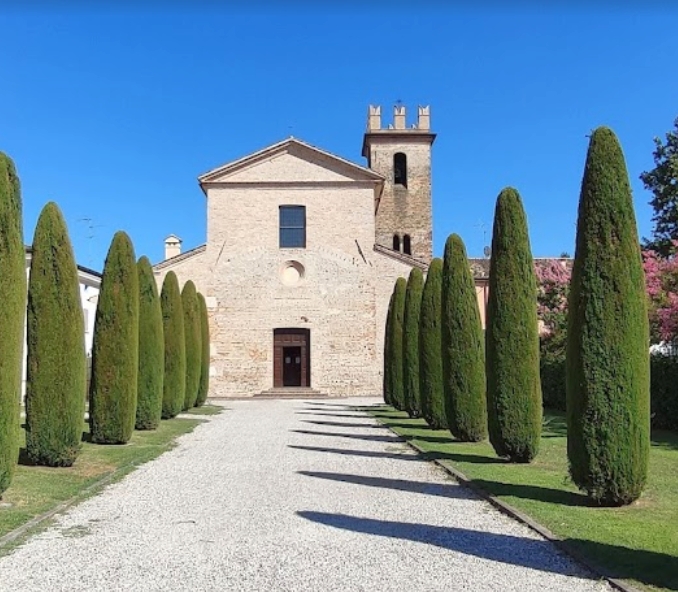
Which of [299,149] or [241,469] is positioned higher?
[299,149]

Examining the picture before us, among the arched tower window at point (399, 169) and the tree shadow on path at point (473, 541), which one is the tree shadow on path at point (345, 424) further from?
the arched tower window at point (399, 169)

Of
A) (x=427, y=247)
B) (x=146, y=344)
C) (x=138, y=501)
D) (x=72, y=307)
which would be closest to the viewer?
(x=138, y=501)

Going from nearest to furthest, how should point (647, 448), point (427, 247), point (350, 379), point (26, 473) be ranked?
point (647, 448), point (26, 473), point (350, 379), point (427, 247)

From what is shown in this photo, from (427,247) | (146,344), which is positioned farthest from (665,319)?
(427,247)

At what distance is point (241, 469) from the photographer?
1194 cm

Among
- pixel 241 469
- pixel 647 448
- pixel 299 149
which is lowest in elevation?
pixel 241 469

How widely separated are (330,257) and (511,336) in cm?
2309

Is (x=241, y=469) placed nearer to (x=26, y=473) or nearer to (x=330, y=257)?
(x=26, y=473)

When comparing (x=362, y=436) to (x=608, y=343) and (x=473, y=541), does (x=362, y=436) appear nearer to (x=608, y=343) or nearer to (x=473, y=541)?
(x=608, y=343)

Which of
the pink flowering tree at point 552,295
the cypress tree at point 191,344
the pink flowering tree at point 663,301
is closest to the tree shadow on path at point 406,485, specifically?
the pink flowering tree at point 663,301

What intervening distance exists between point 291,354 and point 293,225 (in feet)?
20.2

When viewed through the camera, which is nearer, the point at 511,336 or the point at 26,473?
the point at 26,473

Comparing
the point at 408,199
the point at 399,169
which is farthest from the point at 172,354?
the point at 399,169

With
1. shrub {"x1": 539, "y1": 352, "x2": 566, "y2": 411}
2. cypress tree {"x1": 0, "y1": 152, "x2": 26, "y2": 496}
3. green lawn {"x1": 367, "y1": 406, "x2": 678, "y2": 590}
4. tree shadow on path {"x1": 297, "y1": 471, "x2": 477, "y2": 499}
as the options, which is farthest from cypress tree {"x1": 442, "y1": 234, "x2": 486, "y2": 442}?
shrub {"x1": 539, "y1": 352, "x2": 566, "y2": 411}
